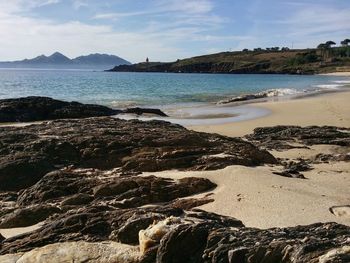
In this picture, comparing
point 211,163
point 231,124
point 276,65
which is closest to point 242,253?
point 211,163

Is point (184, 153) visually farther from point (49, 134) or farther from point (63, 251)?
point (63, 251)

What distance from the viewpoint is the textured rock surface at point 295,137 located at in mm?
15111

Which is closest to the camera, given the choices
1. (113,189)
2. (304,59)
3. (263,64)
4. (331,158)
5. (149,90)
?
(113,189)

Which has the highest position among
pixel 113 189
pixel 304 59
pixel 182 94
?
pixel 304 59

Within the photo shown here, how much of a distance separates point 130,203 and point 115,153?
2733 mm

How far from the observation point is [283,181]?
8453 mm

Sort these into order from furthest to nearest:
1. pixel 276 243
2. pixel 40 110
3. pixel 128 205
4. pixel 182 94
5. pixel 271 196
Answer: pixel 182 94
pixel 40 110
pixel 271 196
pixel 128 205
pixel 276 243

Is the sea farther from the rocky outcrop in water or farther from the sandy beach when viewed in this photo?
the sandy beach

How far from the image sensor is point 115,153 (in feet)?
32.2

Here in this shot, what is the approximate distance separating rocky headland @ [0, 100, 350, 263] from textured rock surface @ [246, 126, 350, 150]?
2477 millimetres

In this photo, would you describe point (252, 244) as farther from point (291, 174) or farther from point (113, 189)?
point (291, 174)

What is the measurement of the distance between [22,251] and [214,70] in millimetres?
160226

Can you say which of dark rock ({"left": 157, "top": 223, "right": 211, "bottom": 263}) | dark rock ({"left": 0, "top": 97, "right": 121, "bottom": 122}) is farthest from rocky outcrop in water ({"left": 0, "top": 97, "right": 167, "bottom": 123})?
dark rock ({"left": 157, "top": 223, "right": 211, "bottom": 263})

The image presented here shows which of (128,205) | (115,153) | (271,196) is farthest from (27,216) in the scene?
(271,196)
